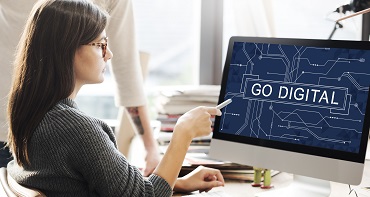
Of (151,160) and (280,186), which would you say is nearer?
(280,186)

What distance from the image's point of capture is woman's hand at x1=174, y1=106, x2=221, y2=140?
4.94ft

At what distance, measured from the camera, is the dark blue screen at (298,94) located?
152 centimetres

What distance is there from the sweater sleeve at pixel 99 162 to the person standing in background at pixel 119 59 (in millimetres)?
650

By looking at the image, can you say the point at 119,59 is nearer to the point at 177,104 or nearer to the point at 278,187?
the point at 177,104

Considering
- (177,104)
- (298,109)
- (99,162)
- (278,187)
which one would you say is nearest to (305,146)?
(298,109)

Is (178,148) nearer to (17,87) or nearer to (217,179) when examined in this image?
(217,179)

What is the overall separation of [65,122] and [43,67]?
149 mm

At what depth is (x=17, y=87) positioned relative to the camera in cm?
138

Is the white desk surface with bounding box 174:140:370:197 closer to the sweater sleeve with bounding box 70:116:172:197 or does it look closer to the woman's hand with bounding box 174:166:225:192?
the woman's hand with bounding box 174:166:225:192

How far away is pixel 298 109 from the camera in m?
1.60

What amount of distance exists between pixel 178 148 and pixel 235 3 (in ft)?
4.57

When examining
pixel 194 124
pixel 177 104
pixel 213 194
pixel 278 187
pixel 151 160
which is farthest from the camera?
pixel 177 104

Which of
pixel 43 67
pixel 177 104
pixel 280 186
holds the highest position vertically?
pixel 43 67

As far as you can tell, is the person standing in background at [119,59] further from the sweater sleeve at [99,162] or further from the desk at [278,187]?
the sweater sleeve at [99,162]
